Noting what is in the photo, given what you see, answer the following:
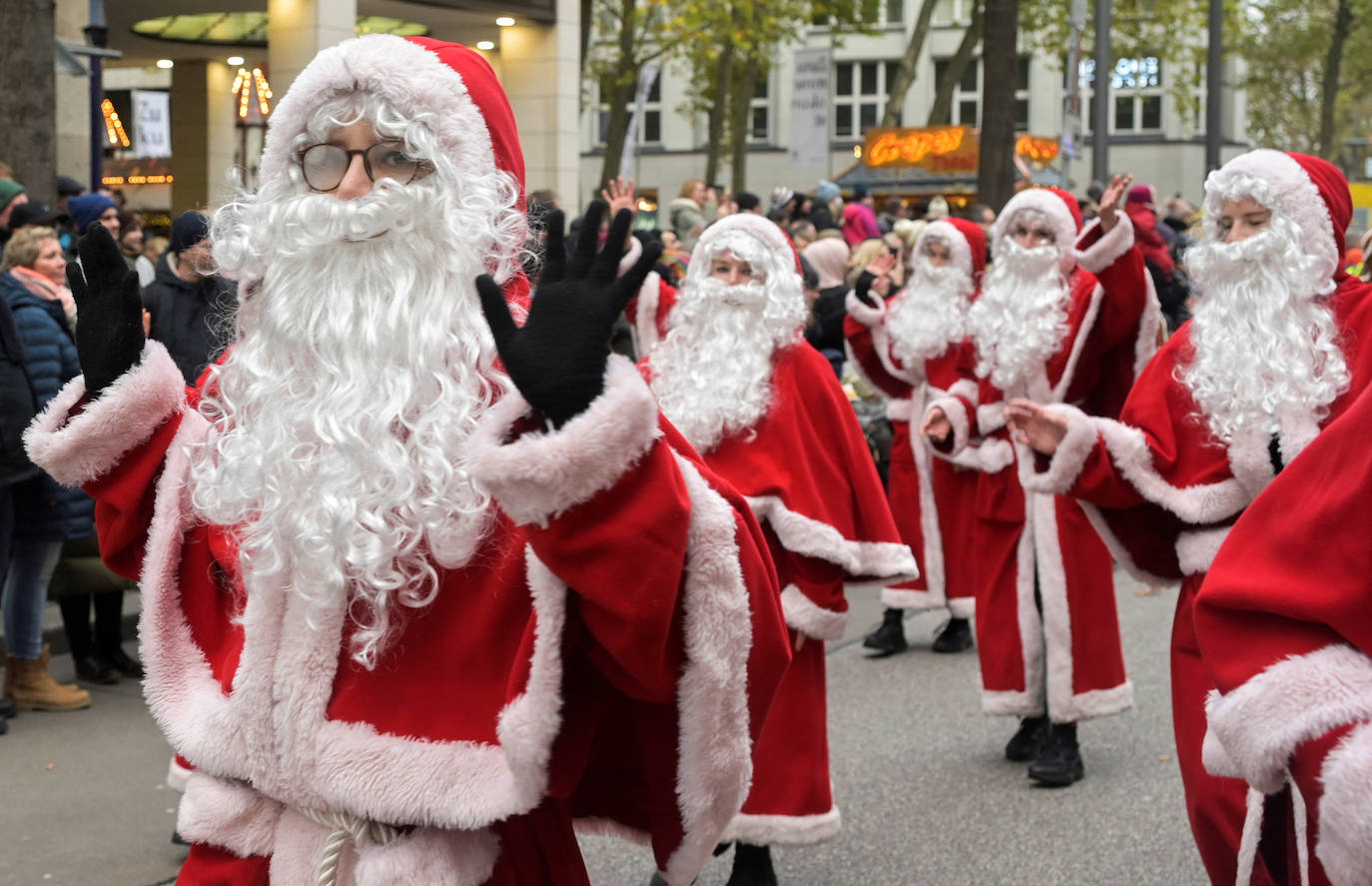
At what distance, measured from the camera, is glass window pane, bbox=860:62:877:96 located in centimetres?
4969

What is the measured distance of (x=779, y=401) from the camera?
5.37 m

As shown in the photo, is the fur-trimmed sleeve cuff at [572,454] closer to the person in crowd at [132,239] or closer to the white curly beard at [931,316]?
the white curly beard at [931,316]

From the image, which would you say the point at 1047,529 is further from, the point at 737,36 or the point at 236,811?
the point at 737,36

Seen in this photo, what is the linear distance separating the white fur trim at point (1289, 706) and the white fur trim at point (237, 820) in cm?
142

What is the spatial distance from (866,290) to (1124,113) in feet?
140

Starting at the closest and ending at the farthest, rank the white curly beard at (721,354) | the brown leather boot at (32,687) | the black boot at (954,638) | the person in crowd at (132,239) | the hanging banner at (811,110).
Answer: the white curly beard at (721,354) → the brown leather boot at (32,687) → the black boot at (954,638) → the person in crowd at (132,239) → the hanging banner at (811,110)

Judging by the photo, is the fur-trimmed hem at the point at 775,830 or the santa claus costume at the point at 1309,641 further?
the fur-trimmed hem at the point at 775,830

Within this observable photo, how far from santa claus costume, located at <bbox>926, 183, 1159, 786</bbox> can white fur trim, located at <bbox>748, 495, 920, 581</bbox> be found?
1.14 m

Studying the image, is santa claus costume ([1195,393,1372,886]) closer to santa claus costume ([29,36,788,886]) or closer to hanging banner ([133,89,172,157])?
santa claus costume ([29,36,788,886])

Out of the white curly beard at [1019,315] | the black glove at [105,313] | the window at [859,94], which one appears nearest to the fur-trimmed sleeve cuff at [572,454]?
the black glove at [105,313]

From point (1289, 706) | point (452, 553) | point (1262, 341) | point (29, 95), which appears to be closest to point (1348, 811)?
point (1289, 706)

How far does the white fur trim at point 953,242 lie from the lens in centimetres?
907

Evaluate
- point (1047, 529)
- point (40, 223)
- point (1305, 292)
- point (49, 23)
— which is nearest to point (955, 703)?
point (1047, 529)

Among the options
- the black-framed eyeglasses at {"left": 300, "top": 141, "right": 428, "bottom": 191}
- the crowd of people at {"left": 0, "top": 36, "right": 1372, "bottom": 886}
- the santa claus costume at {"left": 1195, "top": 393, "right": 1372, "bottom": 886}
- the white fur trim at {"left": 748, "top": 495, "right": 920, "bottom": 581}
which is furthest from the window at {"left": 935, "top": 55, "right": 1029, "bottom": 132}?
the santa claus costume at {"left": 1195, "top": 393, "right": 1372, "bottom": 886}
